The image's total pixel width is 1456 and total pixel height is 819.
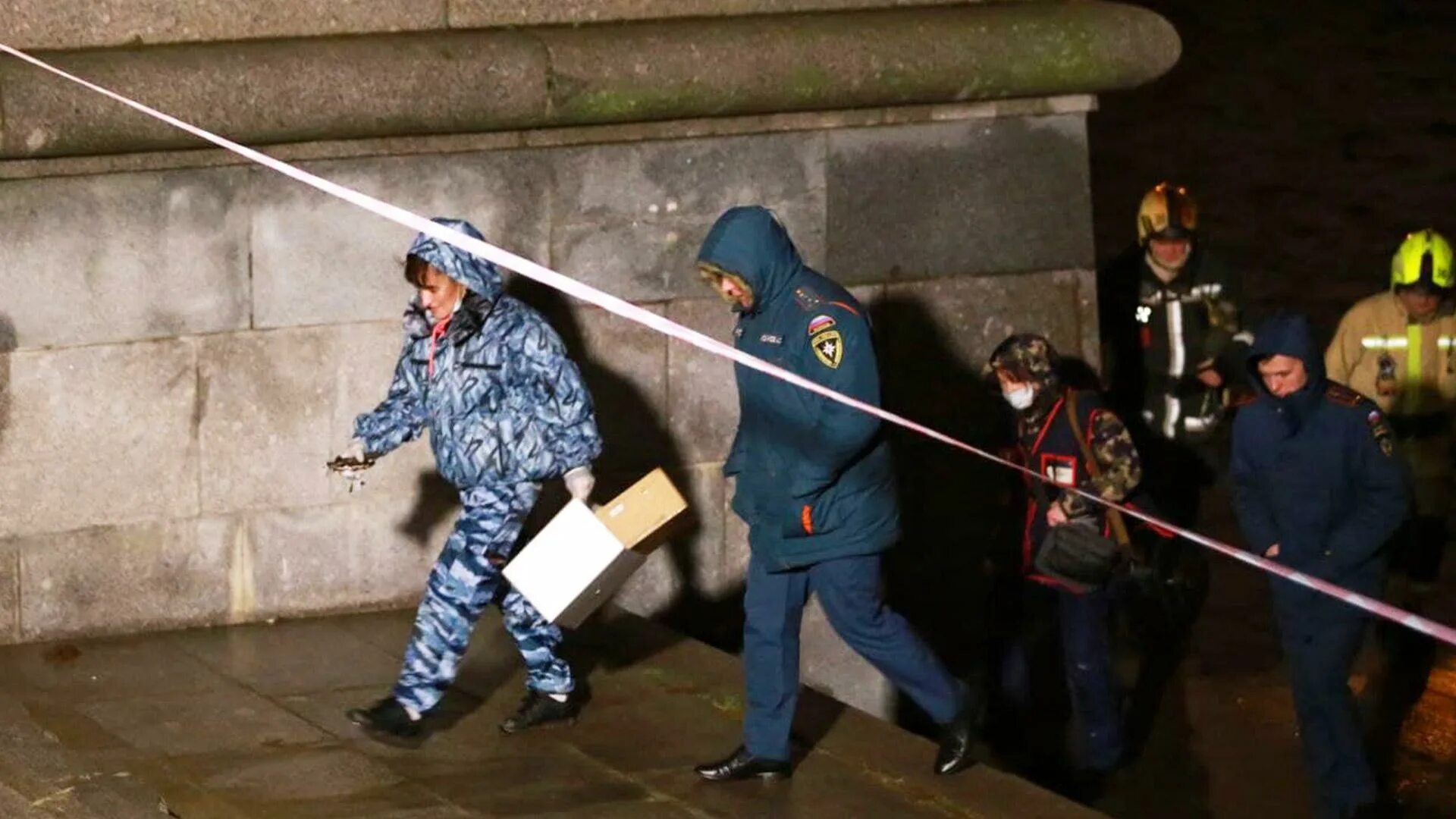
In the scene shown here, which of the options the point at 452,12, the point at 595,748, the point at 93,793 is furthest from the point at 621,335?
the point at 93,793

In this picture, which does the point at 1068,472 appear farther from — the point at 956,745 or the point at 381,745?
the point at 381,745

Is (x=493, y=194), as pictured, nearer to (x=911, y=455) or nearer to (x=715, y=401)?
(x=715, y=401)

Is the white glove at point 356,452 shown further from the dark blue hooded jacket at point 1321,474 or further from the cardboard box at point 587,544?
the dark blue hooded jacket at point 1321,474

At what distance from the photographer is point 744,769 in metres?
7.94

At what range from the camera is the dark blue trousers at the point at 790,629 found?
7938mm

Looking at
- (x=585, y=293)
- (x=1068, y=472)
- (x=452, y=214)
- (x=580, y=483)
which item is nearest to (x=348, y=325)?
(x=452, y=214)

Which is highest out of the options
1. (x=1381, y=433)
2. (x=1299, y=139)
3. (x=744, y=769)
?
(x=1299, y=139)

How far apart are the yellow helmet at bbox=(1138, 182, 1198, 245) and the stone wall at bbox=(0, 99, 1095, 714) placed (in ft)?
1.24

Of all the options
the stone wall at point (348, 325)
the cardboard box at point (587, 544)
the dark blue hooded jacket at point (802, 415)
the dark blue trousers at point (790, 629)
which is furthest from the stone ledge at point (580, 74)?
the dark blue trousers at point (790, 629)

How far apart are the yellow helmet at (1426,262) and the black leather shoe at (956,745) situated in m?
2.78

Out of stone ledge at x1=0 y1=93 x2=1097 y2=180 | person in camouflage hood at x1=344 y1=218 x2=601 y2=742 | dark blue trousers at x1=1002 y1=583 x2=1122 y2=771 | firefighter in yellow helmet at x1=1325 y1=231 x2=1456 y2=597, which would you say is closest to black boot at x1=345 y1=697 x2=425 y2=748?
person in camouflage hood at x1=344 y1=218 x2=601 y2=742

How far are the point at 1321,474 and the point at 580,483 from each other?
2211 mm

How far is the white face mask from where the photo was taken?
8.94 meters

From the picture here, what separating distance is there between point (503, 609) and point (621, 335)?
58.6 inches
